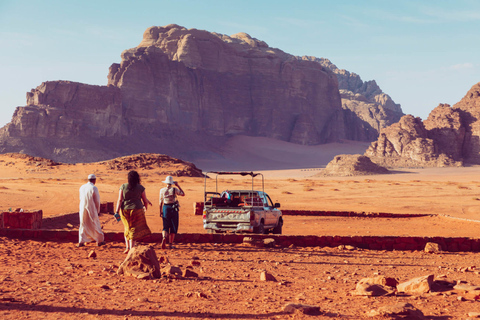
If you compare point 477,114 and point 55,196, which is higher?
point 477,114

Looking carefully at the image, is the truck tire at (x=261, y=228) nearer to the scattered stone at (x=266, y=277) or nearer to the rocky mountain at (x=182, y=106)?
the scattered stone at (x=266, y=277)

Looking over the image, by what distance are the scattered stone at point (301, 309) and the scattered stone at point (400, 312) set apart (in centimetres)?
64

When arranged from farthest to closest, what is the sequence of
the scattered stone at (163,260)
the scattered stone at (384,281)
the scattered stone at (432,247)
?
the scattered stone at (432,247) < the scattered stone at (163,260) < the scattered stone at (384,281)

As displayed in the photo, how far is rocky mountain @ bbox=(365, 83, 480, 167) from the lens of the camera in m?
94.8

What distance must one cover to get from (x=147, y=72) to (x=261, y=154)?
3451cm

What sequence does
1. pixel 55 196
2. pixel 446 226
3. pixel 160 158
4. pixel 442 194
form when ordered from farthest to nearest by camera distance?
1. pixel 160 158
2. pixel 442 194
3. pixel 55 196
4. pixel 446 226

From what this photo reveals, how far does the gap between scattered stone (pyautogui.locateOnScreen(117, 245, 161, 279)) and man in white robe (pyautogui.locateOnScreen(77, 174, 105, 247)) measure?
3446 mm

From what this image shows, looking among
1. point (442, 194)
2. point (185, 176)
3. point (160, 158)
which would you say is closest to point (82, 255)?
point (442, 194)

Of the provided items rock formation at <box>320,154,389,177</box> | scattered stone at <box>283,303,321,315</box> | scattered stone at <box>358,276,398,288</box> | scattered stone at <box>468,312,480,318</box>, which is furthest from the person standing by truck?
rock formation at <box>320,154,389,177</box>

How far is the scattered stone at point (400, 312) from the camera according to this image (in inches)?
242

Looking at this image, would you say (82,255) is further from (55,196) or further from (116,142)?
(116,142)

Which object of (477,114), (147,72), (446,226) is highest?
(147,72)

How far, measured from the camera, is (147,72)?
124m

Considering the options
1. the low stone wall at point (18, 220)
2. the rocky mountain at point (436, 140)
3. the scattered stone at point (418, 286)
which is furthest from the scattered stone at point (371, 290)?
the rocky mountain at point (436, 140)
